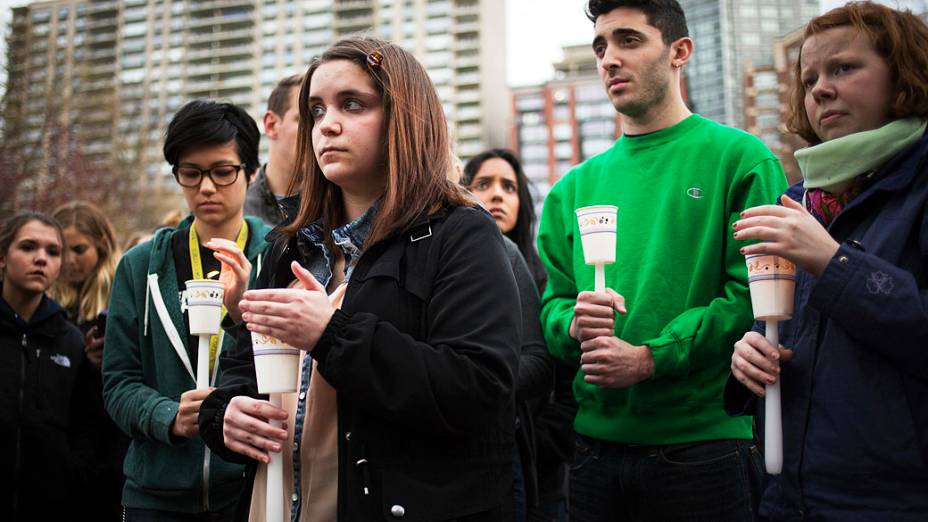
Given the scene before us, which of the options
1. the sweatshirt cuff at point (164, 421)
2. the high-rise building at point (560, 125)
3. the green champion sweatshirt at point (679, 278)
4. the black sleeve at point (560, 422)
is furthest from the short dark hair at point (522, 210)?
the high-rise building at point (560, 125)

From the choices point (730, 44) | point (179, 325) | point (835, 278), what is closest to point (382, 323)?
point (835, 278)

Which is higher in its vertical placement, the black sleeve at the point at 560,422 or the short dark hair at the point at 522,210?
the short dark hair at the point at 522,210

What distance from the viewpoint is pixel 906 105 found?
7.29ft

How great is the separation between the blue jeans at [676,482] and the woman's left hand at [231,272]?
1.52m

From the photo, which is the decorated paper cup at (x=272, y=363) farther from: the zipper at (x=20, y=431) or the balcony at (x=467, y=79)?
the balcony at (x=467, y=79)

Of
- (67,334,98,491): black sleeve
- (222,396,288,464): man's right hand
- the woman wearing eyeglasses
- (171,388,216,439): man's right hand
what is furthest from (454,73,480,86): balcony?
(222,396,288,464): man's right hand

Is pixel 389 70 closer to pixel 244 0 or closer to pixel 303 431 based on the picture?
pixel 303 431

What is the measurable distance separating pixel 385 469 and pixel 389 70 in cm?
118

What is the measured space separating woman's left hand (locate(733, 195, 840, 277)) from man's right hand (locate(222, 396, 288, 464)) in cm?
137

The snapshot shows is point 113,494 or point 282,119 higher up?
point 282,119

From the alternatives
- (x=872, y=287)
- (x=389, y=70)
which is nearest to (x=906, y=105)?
(x=872, y=287)

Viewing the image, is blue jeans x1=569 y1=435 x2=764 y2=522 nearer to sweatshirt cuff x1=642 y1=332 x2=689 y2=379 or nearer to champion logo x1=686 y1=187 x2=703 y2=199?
sweatshirt cuff x1=642 y1=332 x2=689 y2=379

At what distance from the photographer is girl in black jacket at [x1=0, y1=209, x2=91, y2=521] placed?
4.46 m

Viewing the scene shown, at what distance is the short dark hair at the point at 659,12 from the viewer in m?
3.38
